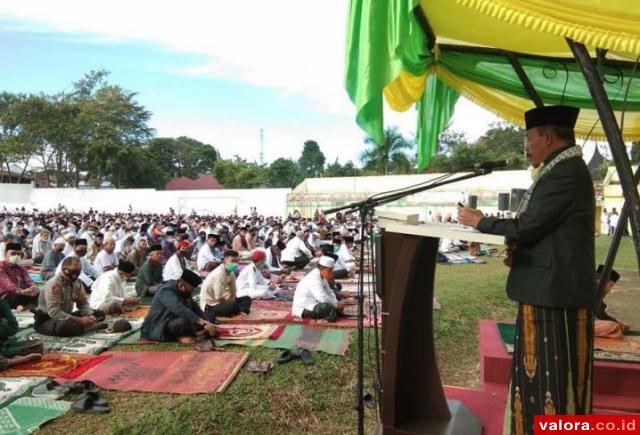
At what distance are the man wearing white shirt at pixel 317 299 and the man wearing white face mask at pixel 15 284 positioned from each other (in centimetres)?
361

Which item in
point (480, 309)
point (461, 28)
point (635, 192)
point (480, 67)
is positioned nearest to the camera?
point (635, 192)

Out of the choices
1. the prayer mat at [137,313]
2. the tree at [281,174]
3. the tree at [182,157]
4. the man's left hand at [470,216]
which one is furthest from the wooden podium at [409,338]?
the tree at [182,157]

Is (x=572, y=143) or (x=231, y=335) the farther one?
(x=231, y=335)

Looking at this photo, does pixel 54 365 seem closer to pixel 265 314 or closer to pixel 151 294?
pixel 265 314

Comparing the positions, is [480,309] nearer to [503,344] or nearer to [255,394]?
[503,344]

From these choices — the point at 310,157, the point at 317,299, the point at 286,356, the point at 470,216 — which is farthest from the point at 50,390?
the point at 310,157

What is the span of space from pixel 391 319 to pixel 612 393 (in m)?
2.10

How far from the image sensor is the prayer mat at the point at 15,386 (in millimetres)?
3795

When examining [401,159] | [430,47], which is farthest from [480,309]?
[401,159]

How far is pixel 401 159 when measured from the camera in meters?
28.5

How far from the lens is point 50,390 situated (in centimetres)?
392

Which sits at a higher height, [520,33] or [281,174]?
[281,174]

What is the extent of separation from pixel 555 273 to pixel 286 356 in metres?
3.35

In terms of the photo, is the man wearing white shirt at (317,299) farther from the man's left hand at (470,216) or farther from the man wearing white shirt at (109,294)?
the man's left hand at (470,216)
